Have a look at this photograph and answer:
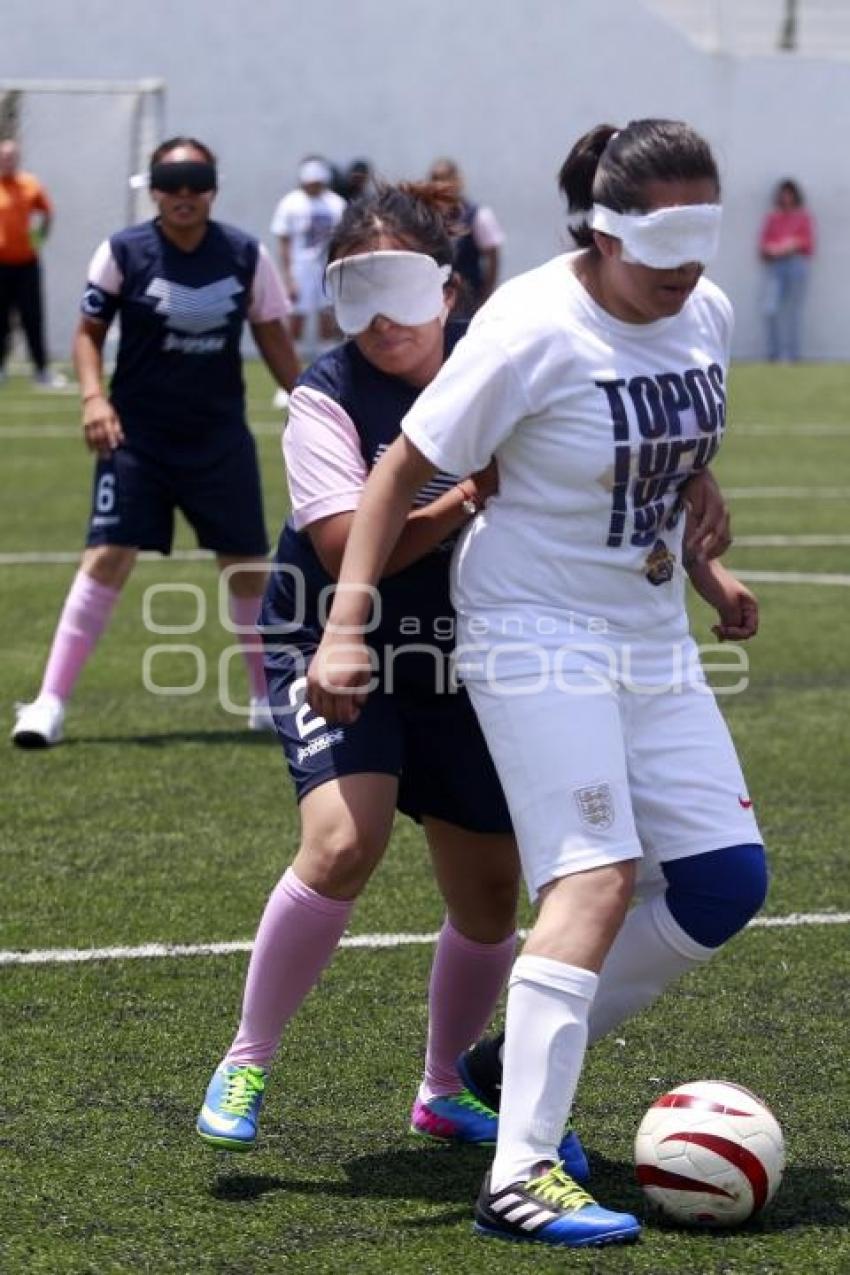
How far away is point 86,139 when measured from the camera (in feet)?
79.0

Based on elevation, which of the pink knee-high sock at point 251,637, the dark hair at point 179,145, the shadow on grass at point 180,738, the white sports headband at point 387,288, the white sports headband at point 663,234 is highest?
the white sports headband at point 663,234

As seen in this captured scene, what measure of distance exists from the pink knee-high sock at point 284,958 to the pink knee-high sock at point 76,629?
13.8 ft

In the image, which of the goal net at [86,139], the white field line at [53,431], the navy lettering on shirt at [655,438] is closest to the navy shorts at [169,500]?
the navy lettering on shirt at [655,438]

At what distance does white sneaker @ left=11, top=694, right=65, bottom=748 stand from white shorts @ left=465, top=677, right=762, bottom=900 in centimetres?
438

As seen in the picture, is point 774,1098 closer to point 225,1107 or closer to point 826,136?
point 225,1107

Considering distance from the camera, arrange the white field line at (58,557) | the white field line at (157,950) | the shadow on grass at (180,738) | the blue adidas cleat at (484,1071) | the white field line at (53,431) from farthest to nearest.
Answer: the white field line at (53,431), the white field line at (58,557), the shadow on grass at (180,738), the white field line at (157,950), the blue adidas cleat at (484,1071)

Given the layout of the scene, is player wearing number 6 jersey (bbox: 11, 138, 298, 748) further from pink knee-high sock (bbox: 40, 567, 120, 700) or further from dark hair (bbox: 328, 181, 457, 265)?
dark hair (bbox: 328, 181, 457, 265)

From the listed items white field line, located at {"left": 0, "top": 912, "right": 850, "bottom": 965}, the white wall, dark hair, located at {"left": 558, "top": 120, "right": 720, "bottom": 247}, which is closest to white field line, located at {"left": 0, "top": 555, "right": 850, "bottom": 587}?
white field line, located at {"left": 0, "top": 912, "right": 850, "bottom": 965}

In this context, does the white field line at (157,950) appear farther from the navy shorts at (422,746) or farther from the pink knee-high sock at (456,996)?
the navy shorts at (422,746)

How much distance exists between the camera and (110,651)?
1017cm

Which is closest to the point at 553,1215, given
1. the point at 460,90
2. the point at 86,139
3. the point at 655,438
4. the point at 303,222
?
the point at 655,438

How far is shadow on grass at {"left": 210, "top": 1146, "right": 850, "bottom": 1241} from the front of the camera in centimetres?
405

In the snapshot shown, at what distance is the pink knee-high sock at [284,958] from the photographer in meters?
4.25

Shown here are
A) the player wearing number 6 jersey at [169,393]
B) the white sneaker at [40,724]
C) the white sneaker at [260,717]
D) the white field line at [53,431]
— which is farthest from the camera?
the white field line at [53,431]
